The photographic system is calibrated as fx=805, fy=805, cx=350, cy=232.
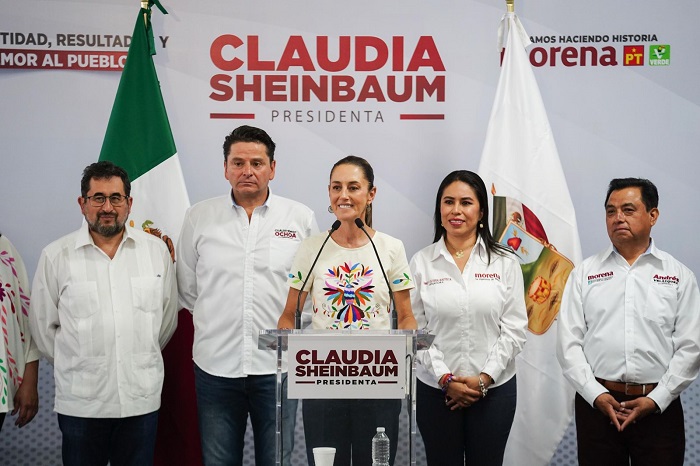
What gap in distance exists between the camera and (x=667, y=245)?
14.3ft

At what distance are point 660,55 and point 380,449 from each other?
295cm

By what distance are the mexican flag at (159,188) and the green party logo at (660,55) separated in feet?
8.60

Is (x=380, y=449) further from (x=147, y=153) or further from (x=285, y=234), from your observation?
(x=147, y=153)

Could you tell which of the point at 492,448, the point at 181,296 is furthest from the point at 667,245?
the point at 181,296

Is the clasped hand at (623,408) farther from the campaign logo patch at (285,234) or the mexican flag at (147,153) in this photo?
the mexican flag at (147,153)

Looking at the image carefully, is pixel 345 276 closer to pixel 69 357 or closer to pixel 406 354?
pixel 406 354

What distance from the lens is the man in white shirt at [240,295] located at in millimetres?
3500

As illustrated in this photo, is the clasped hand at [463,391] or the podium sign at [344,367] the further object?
the clasped hand at [463,391]

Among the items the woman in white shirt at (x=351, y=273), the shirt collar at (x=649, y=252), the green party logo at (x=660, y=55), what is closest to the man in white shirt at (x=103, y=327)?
the woman in white shirt at (x=351, y=273)

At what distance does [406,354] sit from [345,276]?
0.66m

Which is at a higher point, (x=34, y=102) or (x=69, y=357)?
(x=34, y=102)

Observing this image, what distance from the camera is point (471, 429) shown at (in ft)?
11.2

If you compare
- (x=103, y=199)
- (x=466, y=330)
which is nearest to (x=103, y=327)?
(x=103, y=199)

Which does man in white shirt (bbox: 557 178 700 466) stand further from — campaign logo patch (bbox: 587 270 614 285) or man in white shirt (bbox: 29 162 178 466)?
man in white shirt (bbox: 29 162 178 466)
